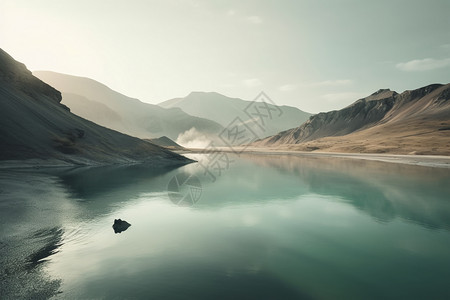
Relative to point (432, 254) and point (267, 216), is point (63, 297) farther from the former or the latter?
point (432, 254)

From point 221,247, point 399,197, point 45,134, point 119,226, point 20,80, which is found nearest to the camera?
point 221,247

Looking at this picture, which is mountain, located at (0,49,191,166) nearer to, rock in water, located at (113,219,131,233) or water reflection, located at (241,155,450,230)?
rock in water, located at (113,219,131,233)

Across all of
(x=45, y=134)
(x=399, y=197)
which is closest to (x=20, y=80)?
(x=45, y=134)

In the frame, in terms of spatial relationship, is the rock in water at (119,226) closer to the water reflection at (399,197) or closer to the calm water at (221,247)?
the calm water at (221,247)

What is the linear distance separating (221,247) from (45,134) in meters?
64.0

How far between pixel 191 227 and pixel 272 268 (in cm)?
993

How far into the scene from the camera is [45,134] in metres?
62.1

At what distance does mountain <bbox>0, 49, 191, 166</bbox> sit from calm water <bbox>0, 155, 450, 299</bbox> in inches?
1100

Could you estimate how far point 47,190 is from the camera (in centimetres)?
3272

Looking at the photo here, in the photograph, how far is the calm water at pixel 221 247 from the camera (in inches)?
472

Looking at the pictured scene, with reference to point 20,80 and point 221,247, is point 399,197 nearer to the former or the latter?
point 221,247

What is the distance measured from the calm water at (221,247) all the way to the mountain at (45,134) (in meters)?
27.9

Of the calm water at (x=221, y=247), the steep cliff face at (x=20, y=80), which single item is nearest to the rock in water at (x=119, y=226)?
the calm water at (x=221, y=247)

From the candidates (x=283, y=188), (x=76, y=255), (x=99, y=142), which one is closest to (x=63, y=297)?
(x=76, y=255)
